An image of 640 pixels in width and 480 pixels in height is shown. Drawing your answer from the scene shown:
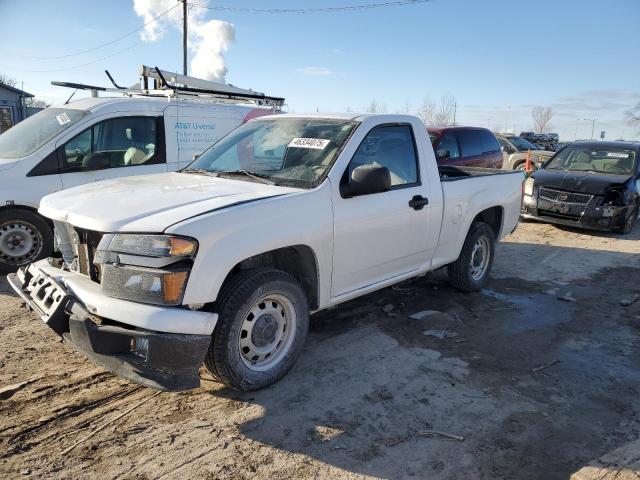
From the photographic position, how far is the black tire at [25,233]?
577 centimetres

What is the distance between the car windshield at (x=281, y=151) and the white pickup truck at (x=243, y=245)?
0.01 m

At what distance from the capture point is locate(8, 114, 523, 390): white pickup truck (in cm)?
286

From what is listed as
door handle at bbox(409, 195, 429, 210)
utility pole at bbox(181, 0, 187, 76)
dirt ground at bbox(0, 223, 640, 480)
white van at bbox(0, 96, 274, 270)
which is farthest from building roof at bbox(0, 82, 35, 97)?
door handle at bbox(409, 195, 429, 210)

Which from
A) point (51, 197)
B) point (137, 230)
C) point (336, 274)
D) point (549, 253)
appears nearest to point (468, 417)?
point (336, 274)

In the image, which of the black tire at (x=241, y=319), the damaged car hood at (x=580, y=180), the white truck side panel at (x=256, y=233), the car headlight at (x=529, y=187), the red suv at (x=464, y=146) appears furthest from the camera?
the car headlight at (x=529, y=187)

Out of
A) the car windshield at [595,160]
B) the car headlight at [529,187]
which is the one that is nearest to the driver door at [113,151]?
the car headlight at [529,187]

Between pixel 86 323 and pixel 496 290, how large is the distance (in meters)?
4.73

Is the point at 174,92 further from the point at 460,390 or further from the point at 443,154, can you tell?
the point at 460,390

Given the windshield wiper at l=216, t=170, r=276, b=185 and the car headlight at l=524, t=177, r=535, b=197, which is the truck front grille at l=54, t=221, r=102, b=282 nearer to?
the windshield wiper at l=216, t=170, r=276, b=185

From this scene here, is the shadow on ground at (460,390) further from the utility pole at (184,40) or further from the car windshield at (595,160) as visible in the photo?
the utility pole at (184,40)

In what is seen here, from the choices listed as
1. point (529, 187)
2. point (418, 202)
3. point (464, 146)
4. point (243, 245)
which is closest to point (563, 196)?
point (529, 187)

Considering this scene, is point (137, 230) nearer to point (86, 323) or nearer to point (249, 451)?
point (86, 323)

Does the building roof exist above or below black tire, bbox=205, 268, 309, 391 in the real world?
above

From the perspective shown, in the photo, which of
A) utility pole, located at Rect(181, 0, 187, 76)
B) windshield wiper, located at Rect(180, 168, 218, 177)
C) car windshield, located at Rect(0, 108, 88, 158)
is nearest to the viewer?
windshield wiper, located at Rect(180, 168, 218, 177)
